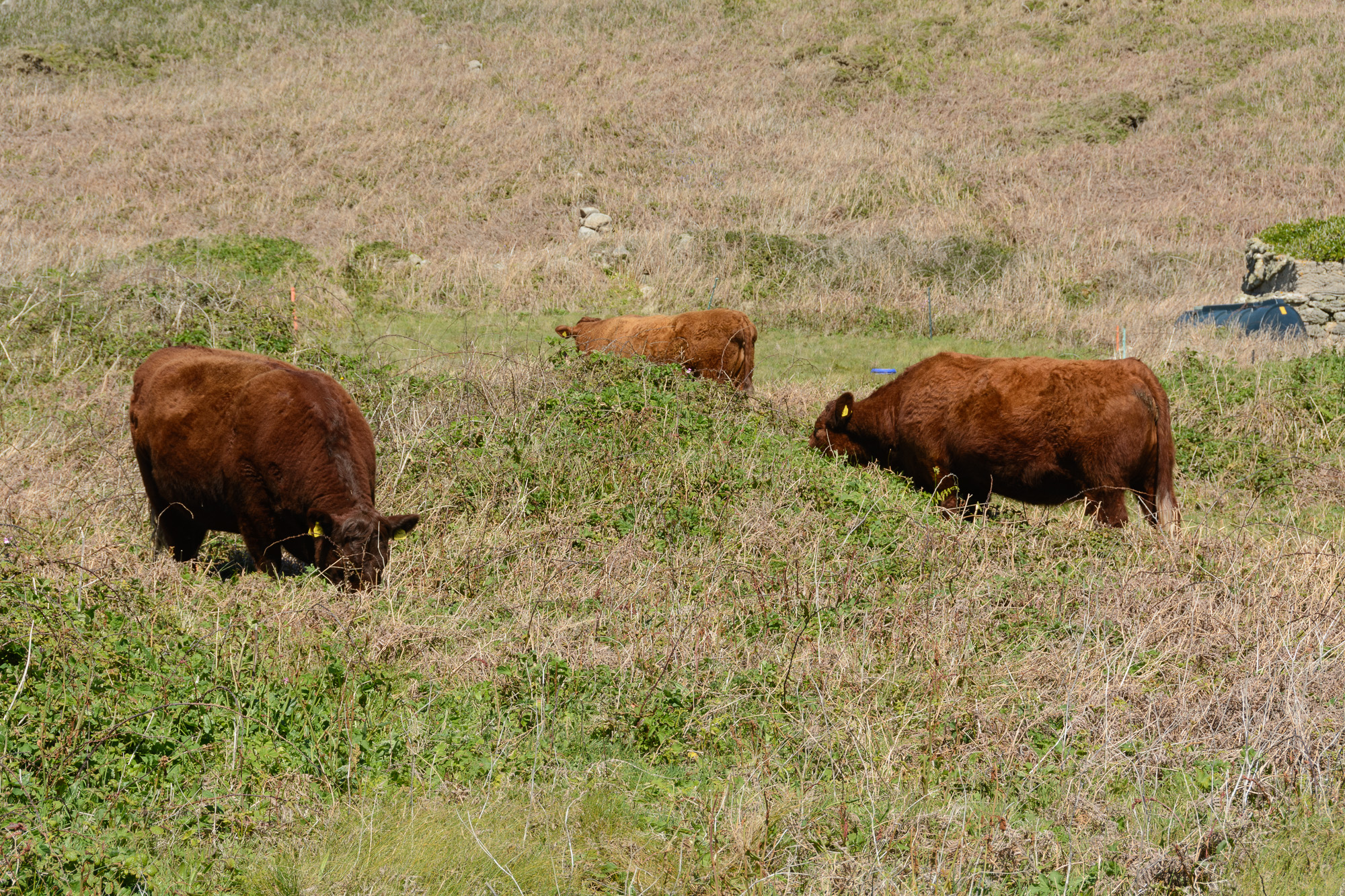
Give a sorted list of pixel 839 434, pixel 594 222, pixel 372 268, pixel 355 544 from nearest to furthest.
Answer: pixel 355 544
pixel 839 434
pixel 372 268
pixel 594 222

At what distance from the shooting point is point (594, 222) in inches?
956

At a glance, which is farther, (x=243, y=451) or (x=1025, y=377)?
(x=1025, y=377)

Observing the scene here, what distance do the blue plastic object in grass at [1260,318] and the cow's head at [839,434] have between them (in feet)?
30.3

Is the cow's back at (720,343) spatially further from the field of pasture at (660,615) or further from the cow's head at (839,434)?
the cow's head at (839,434)

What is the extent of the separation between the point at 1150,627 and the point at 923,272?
50.6ft

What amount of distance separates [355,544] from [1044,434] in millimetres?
5243

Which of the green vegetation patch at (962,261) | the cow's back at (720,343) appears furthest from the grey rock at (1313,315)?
the cow's back at (720,343)

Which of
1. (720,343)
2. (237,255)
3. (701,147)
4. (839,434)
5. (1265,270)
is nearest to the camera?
(839,434)

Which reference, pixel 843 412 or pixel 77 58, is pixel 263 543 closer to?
pixel 843 412

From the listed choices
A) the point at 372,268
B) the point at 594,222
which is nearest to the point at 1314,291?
the point at 594,222

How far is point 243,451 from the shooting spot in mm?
6539

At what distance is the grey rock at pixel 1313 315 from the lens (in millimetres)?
16516

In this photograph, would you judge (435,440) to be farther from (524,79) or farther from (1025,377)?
(524,79)

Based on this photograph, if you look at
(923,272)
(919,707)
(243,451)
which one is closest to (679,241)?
(923,272)
